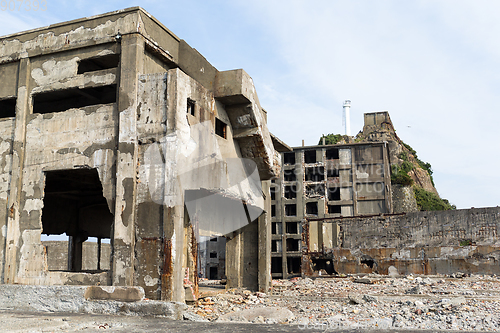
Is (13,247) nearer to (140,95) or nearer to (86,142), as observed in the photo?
(86,142)

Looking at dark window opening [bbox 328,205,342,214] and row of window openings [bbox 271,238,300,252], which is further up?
dark window opening [bbox 328,205,342,214]

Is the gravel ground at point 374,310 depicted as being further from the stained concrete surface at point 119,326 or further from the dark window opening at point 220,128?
the dark window opening at point 220,128

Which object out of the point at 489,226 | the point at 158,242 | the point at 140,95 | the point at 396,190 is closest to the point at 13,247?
the point at 158,242

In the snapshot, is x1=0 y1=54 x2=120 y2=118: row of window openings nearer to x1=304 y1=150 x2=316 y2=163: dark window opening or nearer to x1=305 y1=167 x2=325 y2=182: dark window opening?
x1=305 y1=167 x2=325 y2=182: dark window opening

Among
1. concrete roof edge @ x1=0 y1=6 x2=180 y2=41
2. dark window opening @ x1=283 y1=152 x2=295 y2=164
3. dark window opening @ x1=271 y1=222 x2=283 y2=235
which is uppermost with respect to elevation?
dark window opening @ x1=283 y1=152 x2=295 y2=164

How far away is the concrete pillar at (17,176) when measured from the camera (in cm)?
1051

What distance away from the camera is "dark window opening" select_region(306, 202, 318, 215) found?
37925 mm

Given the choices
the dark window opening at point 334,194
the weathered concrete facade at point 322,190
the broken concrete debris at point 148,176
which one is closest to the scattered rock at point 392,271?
the broken concrete debris at point 148,176

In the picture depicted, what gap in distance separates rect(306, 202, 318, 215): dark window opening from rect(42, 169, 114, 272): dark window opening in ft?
71.3

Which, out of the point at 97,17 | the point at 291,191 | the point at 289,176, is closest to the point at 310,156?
the point at 289,176

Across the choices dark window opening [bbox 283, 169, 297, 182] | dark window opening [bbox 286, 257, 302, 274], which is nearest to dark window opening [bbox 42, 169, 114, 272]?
dark window opening [bbox 286, 257, 302, 274]

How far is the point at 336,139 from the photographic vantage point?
47.4 meters

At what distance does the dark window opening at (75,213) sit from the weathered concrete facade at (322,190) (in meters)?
19.5

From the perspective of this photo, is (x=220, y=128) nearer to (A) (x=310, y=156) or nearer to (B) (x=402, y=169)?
(A) (x=310, y=156)
